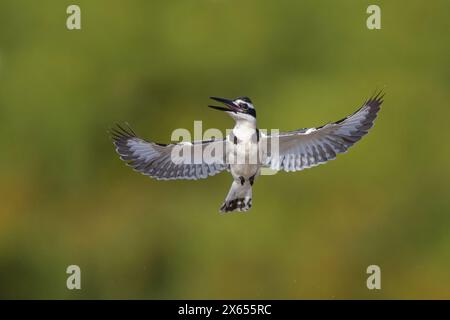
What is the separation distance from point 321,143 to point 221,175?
409 centimetres

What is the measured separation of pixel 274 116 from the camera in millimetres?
10062

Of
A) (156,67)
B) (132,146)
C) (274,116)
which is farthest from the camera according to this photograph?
(156,67)

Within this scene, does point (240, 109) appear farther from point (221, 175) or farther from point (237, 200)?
point (221, 175)

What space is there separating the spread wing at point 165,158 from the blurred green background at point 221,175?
3.37 meters

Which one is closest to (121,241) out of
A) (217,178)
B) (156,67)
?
(217,178)

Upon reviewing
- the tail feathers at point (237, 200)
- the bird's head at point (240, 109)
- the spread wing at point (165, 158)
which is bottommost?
the tail feathers at point (237, 200)

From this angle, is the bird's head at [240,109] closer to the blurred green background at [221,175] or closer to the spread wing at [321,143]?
the spread wing at [321,143]

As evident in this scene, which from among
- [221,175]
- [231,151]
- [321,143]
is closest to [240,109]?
[231,151]

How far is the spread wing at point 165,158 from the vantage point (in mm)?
4785

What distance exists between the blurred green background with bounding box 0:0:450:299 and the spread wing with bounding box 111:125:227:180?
3.37 meters

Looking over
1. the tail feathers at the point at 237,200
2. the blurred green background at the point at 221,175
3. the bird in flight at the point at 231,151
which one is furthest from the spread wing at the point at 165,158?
the blurred green background at the point at 221,175
